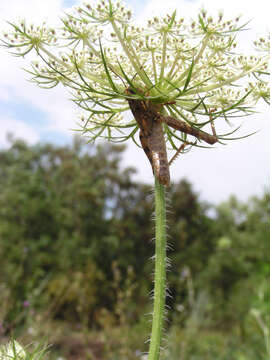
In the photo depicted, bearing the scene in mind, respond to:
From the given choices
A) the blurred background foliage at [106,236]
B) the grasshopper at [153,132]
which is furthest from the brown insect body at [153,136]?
the blurred background foliage at [106,236]

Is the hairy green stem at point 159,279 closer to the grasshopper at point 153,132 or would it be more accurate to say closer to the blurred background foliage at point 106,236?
the grasshopper at point 153,132

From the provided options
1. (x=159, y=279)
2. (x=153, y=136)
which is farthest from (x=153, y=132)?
(x=159, y=279)

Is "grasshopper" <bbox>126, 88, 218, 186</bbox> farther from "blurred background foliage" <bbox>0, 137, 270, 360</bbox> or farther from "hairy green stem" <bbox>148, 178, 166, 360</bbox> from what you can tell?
"blurred background foliage" <bbox>0, 137, 270, 360</bbox>

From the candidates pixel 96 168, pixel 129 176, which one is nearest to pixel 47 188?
pixel 96 168

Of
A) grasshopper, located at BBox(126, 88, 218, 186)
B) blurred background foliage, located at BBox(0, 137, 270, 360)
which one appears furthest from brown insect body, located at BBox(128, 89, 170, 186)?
blurred background foliage, located at BBox(0, 137, 270, 360)

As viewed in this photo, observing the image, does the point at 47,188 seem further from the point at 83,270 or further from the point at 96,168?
the point at 83,270

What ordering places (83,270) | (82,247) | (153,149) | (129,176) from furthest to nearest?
(129,176), (82,247), (83,270), (153,149)
